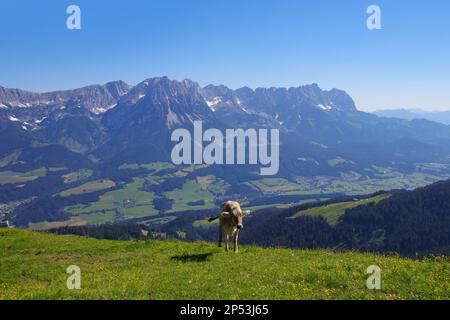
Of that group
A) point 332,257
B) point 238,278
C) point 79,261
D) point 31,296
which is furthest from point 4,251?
point 332,257

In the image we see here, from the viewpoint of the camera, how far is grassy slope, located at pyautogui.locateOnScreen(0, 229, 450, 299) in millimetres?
19781

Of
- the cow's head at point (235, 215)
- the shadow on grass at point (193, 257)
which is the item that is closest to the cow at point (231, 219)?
the cow's head at point (235, 215)

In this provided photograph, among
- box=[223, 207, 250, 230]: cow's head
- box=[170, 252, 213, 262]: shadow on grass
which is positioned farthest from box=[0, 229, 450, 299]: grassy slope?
box=[223, 207, 250, 230]: cow's head

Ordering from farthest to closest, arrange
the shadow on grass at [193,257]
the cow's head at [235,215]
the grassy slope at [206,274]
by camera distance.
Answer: the cow's head at [235,215] → the shadow on grass at [193,257] → the grassy slope at [206,274]

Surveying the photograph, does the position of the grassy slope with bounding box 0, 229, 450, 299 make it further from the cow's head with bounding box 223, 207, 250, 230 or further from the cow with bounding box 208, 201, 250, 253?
the cow's head with bounding box 223, 207, 250, 230

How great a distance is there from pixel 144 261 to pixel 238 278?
10827mm

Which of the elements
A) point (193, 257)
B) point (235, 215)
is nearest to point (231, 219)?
point (235, 215)

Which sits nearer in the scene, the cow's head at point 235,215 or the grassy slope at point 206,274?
the grassy slope at point 206,274

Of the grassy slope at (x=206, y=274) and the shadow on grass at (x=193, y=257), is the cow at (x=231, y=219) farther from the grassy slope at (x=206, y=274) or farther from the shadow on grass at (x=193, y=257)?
the shadow on grass at (x=193, y=257)

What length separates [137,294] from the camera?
20.0 metres

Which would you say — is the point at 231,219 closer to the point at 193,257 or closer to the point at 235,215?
the point at 235,215

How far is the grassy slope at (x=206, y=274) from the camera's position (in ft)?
64.9

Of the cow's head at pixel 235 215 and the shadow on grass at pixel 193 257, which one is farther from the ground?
the cow's head at pixel 235 215
